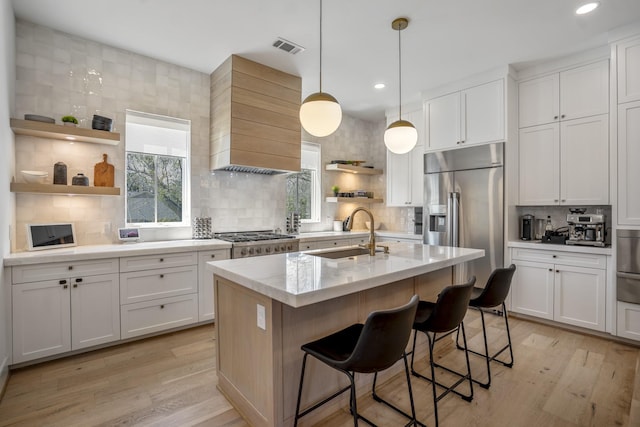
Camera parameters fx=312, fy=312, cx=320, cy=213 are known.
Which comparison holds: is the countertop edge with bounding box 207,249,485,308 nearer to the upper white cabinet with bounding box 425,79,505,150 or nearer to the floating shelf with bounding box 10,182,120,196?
the floating shelf with bounding box 10,182,120,196

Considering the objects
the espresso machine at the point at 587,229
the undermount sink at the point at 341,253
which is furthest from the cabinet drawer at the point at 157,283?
the espresso machine at the point at 587,229

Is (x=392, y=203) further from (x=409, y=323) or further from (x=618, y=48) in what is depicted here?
(x=409, y=323)

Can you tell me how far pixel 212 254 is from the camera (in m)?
3.39

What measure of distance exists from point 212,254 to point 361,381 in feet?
6.68

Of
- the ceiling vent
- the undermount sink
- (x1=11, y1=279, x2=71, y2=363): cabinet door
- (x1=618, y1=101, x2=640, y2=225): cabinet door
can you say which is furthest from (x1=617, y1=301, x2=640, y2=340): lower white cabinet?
(x1=11, y1=279, x2=71, y2=363): cabinet door

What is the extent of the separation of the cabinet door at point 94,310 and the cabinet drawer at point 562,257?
169 inches

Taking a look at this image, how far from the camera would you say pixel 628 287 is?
2941 millimetres

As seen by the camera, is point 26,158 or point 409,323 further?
point 26,158

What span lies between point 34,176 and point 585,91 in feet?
→ 18.2

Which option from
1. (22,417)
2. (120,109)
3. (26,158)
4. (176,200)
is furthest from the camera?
(176,200)

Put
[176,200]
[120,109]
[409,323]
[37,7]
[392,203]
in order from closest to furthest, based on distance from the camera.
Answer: [409,323], [37,7], [120,109], [176,200], [392,203]

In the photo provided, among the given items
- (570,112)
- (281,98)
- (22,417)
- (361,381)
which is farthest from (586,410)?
(281,98)

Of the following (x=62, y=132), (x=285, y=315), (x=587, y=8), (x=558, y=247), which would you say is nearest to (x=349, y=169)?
(x=558, y=247)

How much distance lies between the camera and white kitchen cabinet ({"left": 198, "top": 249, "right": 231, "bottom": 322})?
3.34 m
